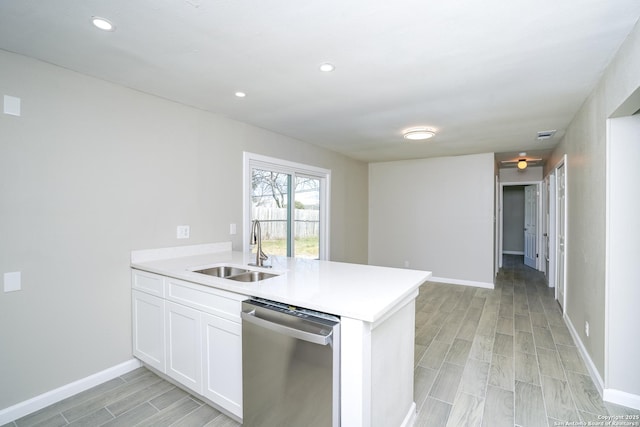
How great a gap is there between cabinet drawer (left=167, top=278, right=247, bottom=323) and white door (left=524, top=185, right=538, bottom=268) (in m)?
7.63

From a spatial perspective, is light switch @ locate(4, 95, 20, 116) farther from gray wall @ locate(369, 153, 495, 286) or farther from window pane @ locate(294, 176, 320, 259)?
gray wall @ locate(369, 153, 495, 286)

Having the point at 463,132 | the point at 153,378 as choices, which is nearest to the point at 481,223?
the point at 463,132

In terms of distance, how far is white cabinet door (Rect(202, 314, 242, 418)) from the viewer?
180 cm

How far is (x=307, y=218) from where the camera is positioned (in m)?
4.76

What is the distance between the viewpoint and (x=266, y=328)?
1586mm

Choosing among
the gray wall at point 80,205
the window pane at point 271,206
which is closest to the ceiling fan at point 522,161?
the window pane at point 271,206

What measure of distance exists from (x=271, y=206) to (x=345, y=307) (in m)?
2.86

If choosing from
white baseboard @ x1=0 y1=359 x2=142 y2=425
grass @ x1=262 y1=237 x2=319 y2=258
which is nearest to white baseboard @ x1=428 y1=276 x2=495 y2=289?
grass @ x1=262 y1=237 x2=319 y2=258

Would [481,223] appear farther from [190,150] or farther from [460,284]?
[190,150]

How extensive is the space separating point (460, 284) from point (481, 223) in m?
1.19

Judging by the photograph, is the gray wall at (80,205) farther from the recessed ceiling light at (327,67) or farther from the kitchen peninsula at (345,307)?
the recessed ceiling light at (327,67)

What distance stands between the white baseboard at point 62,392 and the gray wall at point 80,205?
0.13 ft

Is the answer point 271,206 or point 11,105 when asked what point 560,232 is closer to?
point 271,206

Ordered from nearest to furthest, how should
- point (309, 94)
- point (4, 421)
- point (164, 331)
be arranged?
point (4, 421)
point (164, 331)
point (309, 94)
